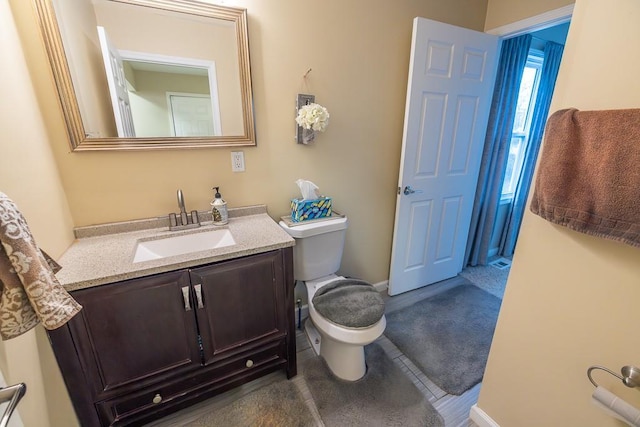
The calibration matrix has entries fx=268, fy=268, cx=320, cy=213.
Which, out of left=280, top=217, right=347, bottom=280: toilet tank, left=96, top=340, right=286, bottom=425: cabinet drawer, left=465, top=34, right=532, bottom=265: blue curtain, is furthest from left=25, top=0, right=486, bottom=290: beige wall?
left=96, top=340, right=286, bottom=425: cabinet drawer

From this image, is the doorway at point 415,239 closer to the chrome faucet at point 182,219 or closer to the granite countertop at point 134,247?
the granite countertop at point 134,247

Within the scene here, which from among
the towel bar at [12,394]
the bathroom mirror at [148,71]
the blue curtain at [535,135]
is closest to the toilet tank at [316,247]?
the bathroom mirror at [148,71]

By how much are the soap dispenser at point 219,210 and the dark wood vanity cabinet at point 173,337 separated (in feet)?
1.26

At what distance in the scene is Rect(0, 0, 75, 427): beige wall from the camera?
83cm

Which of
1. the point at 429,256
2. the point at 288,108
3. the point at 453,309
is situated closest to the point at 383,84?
the point at 288,108

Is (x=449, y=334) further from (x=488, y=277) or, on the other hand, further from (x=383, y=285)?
(x=488, y=277)

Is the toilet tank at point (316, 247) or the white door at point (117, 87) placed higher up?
the white door at point (117, 87)

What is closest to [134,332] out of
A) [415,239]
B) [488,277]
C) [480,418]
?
[480,418]

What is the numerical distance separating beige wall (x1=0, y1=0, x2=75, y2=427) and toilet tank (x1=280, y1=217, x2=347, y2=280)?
102 centimetres

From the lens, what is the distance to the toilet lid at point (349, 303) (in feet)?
4.39

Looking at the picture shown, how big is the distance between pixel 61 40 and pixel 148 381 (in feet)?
4.84

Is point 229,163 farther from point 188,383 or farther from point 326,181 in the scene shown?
point 188,383

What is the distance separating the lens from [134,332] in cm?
107

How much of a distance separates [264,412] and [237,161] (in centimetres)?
131
